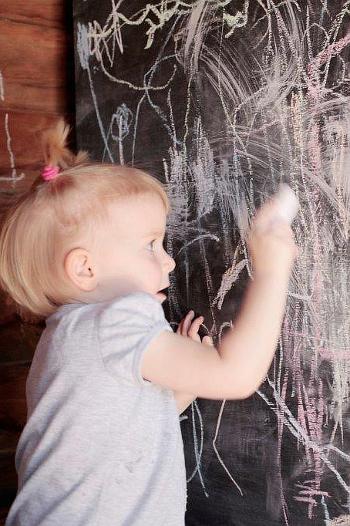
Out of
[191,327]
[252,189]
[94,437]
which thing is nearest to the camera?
[94,437]

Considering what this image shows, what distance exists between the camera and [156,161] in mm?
1380

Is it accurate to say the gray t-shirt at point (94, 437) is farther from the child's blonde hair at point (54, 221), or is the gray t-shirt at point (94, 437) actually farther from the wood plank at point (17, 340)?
the wood plank at point (17, 340)

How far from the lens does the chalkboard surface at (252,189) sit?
3.48 ft

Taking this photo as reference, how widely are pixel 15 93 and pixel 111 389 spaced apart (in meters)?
0.89

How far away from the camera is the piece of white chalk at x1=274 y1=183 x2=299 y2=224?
1.08 meters

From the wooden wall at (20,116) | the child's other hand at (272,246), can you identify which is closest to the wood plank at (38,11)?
the wooden wall at (20,116)

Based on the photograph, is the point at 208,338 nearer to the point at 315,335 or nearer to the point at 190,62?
the point at 315,335

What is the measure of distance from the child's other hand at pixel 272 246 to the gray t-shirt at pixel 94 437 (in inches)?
6.5

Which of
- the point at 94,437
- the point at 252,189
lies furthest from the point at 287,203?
the point at 94,437

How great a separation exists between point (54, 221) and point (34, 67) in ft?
2.30

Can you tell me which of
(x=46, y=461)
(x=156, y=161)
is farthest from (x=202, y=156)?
(x=46, y=461)

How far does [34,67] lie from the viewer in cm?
168

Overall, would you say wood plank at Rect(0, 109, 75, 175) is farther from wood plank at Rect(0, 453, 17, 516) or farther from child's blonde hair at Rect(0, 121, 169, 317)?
wood plank at Rect(0, 453, 17, 516)

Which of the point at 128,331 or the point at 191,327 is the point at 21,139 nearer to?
the point at 191,327
